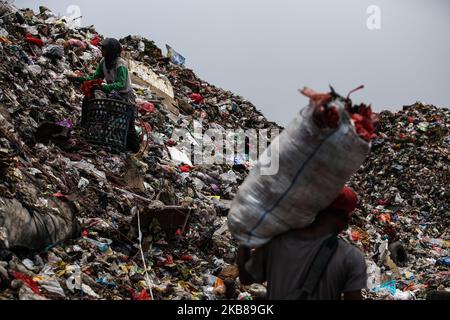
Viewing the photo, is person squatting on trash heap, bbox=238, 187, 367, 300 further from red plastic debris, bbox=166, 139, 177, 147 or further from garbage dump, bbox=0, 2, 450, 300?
red plastic debris, bbox=166, 139, 177, 147

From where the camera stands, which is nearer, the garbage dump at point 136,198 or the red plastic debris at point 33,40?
the garbage dump at point 136,198

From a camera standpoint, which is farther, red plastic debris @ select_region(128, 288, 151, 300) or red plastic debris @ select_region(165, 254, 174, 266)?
red plastic debris @ select_region(165, 254, 174, 266)

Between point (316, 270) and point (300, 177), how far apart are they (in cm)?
34

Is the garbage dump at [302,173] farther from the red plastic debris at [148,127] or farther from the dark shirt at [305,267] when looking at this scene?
the red plastic debris at [148,127]

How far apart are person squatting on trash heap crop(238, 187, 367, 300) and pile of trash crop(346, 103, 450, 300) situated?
397 centimetres

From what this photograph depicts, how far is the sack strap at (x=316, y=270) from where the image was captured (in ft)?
6.85

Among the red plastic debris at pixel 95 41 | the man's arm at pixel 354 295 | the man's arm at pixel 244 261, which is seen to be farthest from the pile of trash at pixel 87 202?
the man's arm at pixel 354 295

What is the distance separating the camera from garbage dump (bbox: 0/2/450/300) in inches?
149

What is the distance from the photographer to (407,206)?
10.5m

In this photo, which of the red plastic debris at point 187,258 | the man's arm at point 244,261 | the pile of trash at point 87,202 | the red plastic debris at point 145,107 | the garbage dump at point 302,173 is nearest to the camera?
the garbage dump at point 302,173

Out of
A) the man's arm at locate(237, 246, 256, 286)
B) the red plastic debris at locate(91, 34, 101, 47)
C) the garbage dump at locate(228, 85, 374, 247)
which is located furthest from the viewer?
the red plastic debris at locate(91, 34, 101, 47)

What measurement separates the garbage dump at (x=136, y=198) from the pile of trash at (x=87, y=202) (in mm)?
13

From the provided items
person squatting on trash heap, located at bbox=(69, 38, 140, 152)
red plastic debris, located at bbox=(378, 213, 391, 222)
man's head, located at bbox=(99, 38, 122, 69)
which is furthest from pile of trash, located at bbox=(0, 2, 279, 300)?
red plastic debris, located at bbox=(378, 213, 391, 222)
